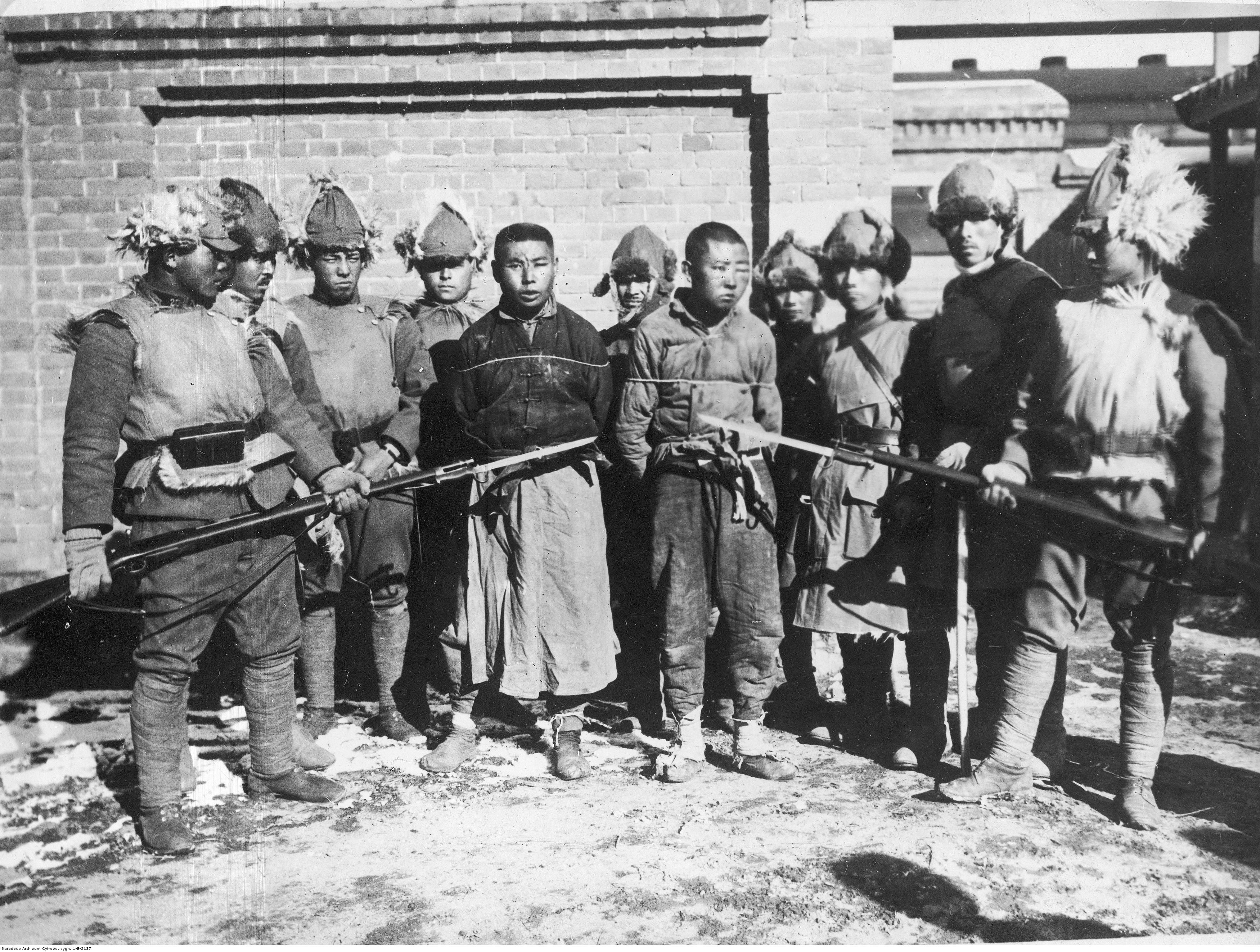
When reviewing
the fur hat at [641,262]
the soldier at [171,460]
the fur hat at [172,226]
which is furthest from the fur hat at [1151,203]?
the fur hat at [172,226]

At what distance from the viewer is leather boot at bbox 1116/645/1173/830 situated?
12.1 feet

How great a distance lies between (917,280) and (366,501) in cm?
950

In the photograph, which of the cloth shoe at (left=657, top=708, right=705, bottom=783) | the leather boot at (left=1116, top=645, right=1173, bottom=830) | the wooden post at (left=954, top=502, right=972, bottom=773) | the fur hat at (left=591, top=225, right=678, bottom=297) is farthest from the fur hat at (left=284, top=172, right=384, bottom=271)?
the leather boot at (left=1116, top=645, right=1173, bottom=830)

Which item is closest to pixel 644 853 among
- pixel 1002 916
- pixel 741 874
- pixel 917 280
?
pixel 741 874

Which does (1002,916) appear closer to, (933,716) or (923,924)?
(923,924)

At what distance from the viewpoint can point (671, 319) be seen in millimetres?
4246

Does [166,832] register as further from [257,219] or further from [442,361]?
[257,219]

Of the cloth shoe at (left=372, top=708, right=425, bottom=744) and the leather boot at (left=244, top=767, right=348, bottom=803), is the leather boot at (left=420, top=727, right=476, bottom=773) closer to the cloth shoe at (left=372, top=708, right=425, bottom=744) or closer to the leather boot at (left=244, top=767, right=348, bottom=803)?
the cloth shoe at (left=372, top=708, right=425, bottom=744)

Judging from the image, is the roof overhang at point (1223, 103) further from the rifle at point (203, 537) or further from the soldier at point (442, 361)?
the rifle at point (203, 537)

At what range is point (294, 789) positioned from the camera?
157 inches

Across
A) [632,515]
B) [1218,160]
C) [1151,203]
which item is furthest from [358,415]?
[1218,160]

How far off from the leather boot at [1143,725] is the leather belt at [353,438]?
3247mm

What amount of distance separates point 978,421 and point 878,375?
17.3 inches

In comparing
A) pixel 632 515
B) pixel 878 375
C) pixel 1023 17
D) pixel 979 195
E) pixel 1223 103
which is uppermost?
pixel 1023 17
